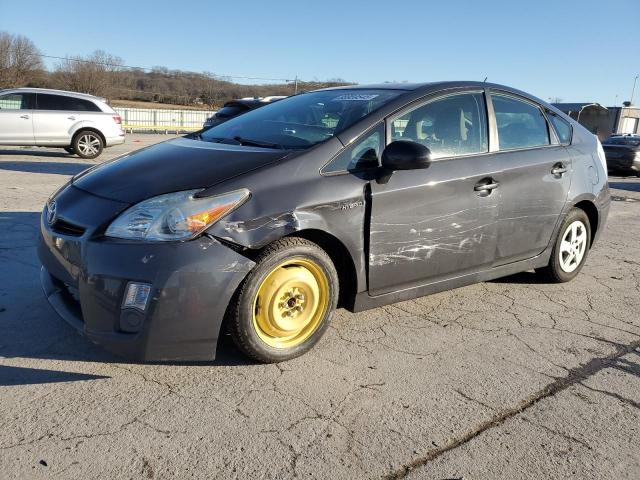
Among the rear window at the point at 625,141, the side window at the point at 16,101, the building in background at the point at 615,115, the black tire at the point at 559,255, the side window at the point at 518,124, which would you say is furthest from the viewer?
the building in background at the point at 615,115

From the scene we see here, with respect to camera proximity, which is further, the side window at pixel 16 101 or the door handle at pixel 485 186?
the side window at pixel 16 101

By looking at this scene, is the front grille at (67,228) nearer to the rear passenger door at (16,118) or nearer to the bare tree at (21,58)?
the rear passenger door at (16,118)

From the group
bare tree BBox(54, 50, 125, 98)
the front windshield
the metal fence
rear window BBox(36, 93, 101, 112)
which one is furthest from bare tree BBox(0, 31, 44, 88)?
the front windshield

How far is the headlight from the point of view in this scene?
8.89ft

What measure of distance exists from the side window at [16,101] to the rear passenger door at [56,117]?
197mm

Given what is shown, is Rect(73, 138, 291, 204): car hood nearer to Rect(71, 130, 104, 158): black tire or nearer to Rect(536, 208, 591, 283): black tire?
Rect(536, 208, 591, 283): black tire

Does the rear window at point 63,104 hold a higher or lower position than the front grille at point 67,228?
higher

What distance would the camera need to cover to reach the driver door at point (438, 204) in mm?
3352

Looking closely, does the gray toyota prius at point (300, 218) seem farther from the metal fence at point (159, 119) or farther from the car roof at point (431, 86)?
the metal fence at point (159, 119)

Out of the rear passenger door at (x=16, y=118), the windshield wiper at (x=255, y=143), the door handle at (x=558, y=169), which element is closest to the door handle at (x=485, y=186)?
the door handle at (x=558, y=169)

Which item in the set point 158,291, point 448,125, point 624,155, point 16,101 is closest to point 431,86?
point 448,125

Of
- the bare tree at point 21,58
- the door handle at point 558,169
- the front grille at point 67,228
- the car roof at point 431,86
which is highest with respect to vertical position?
the bare tree at point 21,58

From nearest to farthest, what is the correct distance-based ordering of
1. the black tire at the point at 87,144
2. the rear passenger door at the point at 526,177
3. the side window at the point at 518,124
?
the rear passenger door at the point at 526,177 < the side window at the point at 518,124 < the black tire at the point at 87,144

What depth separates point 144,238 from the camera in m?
2.69
